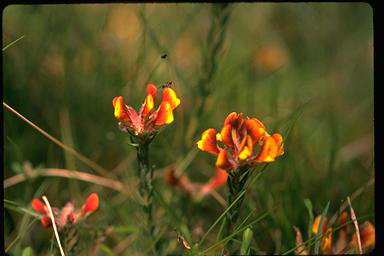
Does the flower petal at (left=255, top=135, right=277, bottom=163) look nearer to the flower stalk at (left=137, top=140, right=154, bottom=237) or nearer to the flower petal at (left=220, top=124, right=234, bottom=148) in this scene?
the flower petal at (left=220, top=124, right=234, bottom=148)

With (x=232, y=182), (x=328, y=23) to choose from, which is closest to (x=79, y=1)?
(x=232, y=182)

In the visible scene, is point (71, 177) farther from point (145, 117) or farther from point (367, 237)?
point (367, 237)

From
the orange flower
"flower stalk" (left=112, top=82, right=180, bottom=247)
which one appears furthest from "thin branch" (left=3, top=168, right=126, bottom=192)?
the orange flower

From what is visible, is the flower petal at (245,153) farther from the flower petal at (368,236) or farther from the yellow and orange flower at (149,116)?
the flower petal at (368,236)

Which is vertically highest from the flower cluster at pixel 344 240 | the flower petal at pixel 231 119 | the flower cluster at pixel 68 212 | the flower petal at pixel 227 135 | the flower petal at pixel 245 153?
the flower petal at pixel 231 119

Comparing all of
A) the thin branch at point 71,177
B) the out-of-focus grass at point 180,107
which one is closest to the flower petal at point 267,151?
the out-of-focus grass at point 180,107

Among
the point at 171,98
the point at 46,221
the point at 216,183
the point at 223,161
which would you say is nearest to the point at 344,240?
the point at 216,183

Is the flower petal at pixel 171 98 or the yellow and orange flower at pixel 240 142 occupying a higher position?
the flower petal at pixel 171 98

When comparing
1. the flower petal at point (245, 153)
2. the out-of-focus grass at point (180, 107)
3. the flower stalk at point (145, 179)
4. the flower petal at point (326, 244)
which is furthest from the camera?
the out-of-focus grass at point (180, 107)

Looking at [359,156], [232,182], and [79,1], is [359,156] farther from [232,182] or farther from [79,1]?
[79,1]
